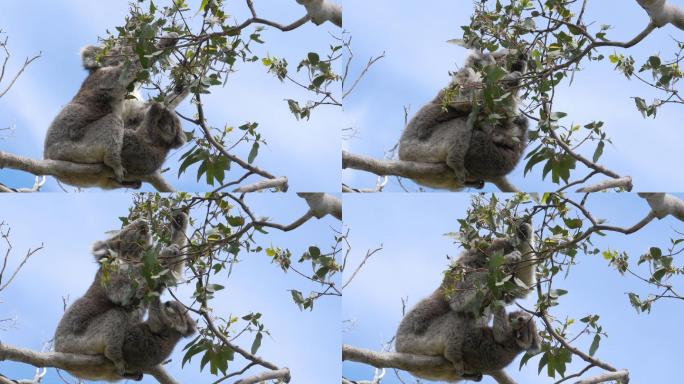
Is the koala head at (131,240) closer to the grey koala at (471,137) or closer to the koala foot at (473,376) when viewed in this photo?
the grey koala at (471,137)

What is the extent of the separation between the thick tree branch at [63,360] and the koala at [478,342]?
178cm

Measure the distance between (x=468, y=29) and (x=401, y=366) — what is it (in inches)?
90.7

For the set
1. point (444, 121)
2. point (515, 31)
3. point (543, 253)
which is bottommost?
point (543, 253)

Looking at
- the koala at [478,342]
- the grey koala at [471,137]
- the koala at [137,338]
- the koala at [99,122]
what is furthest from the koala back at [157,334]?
the grey koala at [471,137]

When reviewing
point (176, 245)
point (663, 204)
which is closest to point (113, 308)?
point (176, 245)

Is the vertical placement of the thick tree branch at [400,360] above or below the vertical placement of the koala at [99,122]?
below

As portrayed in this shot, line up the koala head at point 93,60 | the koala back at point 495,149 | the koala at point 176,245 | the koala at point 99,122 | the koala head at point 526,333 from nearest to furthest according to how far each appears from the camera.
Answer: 1. the koala at point 176,245
2. the koala head at point 526,333
3. the koala back at point 495,149
4. the koala at point 99,122
5. the koala head at point 93,60

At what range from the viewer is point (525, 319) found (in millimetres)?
5293

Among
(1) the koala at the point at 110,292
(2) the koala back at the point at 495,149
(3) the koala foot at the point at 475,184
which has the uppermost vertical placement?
(2) the koala back at the point at 495,149

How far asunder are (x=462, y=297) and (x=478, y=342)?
309 mm

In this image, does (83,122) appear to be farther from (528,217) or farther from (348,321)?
(528,217)

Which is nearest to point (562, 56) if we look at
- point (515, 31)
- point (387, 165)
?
point (515, 31)

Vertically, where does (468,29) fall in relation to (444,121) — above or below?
above

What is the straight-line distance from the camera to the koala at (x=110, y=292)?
546cm
